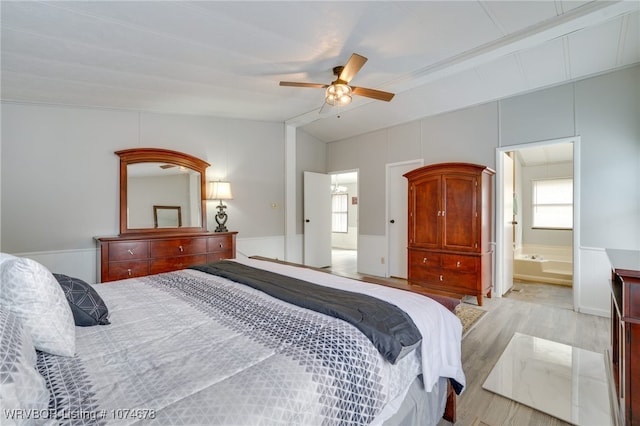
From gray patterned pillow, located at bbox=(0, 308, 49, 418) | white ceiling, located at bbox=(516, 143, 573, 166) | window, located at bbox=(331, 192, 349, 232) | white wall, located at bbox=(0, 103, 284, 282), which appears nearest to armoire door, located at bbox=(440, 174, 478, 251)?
white ceiling, located at bbox=(516, 143, 573, 166)

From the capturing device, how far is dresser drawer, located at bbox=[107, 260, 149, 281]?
3.21 meters

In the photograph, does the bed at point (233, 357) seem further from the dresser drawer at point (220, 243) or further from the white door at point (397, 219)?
the white door at point (397, 219)

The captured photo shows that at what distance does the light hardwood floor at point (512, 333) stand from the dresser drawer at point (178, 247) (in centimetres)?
221

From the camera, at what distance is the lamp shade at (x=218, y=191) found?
4184 millimetres

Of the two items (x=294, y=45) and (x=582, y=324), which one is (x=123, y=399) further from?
(x=582, y=324)

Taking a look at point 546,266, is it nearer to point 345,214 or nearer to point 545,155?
point 545,155

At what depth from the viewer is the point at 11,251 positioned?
3.07 meters

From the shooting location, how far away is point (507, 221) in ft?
13.3

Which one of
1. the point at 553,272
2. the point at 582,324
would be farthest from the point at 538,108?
the point at 553,272

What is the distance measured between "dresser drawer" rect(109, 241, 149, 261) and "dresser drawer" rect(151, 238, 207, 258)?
96mm

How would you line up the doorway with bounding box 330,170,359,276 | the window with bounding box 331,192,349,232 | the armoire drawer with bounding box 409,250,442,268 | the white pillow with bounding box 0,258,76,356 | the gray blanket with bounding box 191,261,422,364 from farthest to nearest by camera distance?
1. the window with bounding box 331,192,349,232
2. the doorway with bounding box 330,170,359,276
3. the armoire drawer with bounding box 409,250,442,268
4. the gray blanket with bounding box 191,261,422,364
5. the white pillow with bounding box 0,258,76,356

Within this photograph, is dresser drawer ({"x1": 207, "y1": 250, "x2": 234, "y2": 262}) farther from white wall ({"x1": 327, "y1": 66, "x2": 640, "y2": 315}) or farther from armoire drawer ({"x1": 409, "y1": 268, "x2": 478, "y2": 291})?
white wall ({"x1": 327, "y1": 66, "x2": 640, "y2": 315})

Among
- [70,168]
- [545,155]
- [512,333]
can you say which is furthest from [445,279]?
[70,168]

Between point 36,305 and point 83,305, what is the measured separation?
33cm
